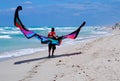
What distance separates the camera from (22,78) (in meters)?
8.45

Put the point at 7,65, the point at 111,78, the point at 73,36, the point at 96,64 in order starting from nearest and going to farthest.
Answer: the point at 111,78
the point at 96,64
the point at 7,65
the point at 73,36

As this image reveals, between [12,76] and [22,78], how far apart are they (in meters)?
0.61

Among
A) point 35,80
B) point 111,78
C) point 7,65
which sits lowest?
point 7,65

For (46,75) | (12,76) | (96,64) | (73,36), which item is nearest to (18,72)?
(12,76)

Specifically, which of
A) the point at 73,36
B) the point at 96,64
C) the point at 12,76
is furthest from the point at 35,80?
the point at 73,36

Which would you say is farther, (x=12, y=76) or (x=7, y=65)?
(x=7, y=65)

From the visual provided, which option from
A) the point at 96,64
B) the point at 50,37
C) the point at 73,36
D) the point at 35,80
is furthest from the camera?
the point at 73,36

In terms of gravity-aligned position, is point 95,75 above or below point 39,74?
above

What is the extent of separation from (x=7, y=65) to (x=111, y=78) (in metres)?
5.37

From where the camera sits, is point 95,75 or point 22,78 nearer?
point 95,75

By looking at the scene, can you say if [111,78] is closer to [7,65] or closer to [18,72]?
[18,72]

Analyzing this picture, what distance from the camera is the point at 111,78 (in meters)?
7.12

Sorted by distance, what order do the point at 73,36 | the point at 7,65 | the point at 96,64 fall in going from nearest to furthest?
the point at 96,64, the point at 7,65, the point at 73,36

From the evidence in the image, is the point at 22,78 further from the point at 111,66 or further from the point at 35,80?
the point at 111,66
